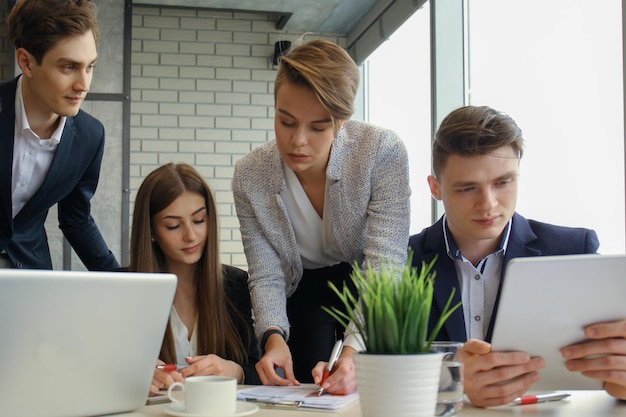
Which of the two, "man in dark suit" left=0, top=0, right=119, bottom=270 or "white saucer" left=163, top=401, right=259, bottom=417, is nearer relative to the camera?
"white saucer" left=163, top=401, right=259, bottom=417

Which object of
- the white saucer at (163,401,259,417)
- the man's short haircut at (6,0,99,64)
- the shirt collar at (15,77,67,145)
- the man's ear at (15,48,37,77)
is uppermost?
the man's short haircut at (6,0,99,64)

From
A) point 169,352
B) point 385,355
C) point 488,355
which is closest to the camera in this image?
point 385,355

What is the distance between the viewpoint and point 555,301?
4.19 feet

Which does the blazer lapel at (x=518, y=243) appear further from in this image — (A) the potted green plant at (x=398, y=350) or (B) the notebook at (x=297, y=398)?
(A) the potted green plant at (x=398, y=350)

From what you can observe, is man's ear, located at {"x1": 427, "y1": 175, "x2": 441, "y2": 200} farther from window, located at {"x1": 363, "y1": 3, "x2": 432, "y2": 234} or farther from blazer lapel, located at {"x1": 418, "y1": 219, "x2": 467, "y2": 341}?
window, located at {"x1": 363, "y1": 3, "x2": 432, "y2": 234}

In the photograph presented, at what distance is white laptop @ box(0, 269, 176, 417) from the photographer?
3.75 feet

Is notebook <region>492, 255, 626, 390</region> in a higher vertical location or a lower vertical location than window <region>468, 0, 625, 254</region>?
lower

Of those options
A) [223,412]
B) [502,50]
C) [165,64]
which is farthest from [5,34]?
[223,412]

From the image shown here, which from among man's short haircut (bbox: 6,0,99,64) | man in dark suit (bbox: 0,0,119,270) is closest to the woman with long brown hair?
man in dark suit (bbox: 0,0,119,270)

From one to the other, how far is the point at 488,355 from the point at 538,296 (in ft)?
0.54

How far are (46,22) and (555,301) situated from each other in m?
2.00

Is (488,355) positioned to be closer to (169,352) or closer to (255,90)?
(169,352)

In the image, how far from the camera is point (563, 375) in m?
1.40

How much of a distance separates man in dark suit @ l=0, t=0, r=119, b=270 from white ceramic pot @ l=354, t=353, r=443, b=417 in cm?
188
